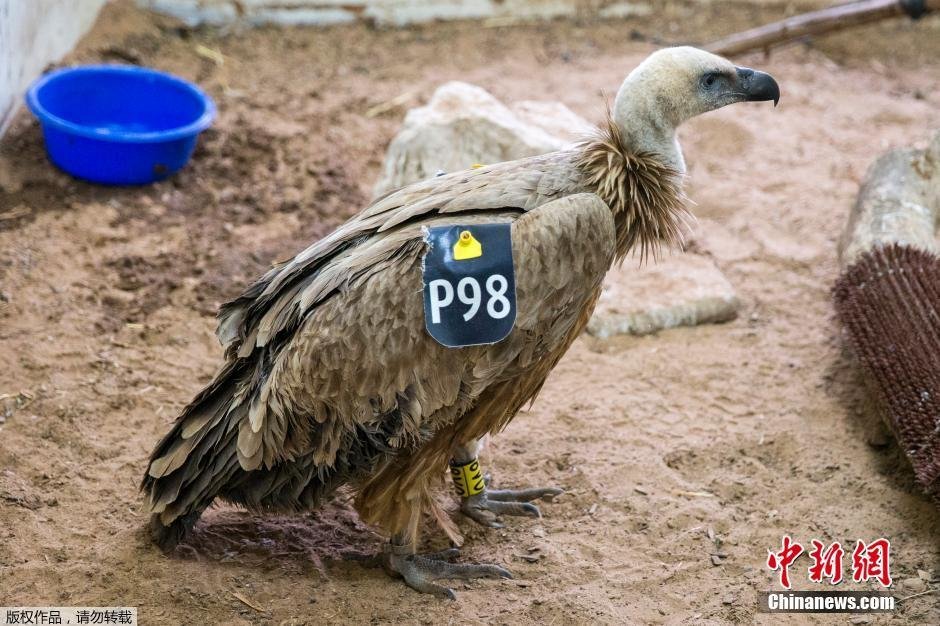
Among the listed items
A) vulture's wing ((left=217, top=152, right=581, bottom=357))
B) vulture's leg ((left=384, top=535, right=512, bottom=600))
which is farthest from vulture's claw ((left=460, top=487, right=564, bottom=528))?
vulture's wing ((left=217, top=152, right=581, bottom=357))

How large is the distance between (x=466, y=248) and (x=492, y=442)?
1540 mm

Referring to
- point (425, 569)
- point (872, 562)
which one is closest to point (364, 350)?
point (425, 569)

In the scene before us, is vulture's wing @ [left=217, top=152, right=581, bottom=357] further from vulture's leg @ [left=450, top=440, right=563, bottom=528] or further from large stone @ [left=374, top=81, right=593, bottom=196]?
large stone @ [left=374, top=81, right=593, bottom=196]

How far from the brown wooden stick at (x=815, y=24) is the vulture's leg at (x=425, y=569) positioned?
508 centimetres

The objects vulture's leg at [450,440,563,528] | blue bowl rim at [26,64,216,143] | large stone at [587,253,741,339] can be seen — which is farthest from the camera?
blue bowl rim at [26,64,216,143]

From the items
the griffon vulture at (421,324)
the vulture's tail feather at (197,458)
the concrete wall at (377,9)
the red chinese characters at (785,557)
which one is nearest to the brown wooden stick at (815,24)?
the concrete wall at (377,9)

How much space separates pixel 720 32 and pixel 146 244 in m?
5.20

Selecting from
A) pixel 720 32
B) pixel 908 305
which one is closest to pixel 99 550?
pixel 908 305

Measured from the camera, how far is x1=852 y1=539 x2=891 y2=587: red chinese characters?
354cm

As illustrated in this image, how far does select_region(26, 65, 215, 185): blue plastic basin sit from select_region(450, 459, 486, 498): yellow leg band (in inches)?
111

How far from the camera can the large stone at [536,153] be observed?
496 centimetres

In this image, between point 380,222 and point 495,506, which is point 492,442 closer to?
point 495,506

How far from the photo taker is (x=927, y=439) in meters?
3.78

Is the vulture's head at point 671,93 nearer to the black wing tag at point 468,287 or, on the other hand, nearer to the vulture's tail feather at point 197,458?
the black wing tag at point 468,287
